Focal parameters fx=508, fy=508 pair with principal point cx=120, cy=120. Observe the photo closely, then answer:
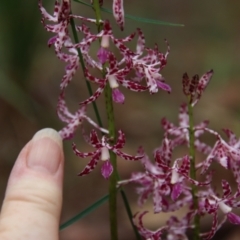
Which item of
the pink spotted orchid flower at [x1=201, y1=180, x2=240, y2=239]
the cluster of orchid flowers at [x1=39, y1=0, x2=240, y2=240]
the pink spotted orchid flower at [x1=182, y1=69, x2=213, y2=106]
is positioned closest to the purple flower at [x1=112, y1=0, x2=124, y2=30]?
the cluster of orchid flowers at [x1=39, y1=0, x2=240, y2=240]

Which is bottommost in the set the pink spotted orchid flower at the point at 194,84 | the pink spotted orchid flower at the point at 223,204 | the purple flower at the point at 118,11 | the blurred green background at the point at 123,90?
the pink spotted orchid flower at the point at 223,204

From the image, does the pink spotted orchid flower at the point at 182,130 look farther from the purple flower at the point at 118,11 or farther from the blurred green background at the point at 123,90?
the blurred green background at the point at 123,90

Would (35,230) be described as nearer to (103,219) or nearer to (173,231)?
(173,231)

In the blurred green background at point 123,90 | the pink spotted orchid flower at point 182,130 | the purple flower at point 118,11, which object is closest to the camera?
the purple flower at point 118,11

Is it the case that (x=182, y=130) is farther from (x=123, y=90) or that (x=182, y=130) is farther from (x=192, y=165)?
(x=123, y=90)

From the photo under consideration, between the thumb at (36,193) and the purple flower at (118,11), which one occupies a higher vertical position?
the purple flower at (118,11)

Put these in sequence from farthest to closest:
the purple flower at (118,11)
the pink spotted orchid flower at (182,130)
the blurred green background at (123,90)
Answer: the blurred green background at (123,90), the pink spotted orchid flower at (182,130), the purple flower at (118,11)

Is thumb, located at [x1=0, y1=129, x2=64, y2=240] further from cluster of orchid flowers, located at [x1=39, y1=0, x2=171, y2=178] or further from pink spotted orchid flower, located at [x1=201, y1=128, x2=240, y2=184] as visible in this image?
pink spotted orchid flower, located at [x1=201, y1=128, x2=240, y2=184]

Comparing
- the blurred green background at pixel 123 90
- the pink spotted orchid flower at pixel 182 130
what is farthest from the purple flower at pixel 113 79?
the blurred green background at pixel 123 90

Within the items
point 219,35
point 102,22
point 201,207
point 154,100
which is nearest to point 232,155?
point 201,207
